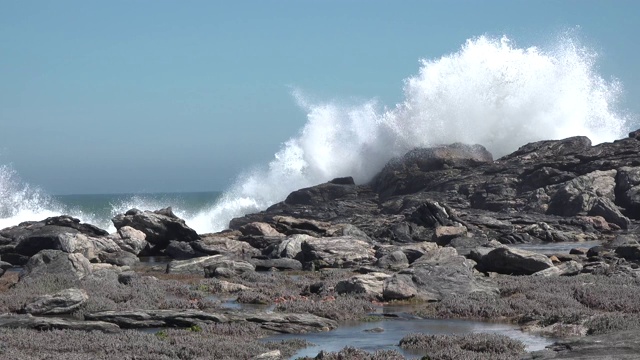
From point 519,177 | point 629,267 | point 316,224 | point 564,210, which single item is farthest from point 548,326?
point 519,177

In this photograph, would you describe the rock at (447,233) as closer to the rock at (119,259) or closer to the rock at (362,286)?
the rock at (119,259)

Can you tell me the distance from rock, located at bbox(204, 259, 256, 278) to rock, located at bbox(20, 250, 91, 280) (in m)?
6.10

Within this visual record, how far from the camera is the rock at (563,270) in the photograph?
113 feet

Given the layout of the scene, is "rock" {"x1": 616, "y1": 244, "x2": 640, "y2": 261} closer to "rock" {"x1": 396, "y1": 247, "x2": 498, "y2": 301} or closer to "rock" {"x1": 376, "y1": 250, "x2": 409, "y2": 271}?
"rock" {"x1": 376, "y1": 250, "x2": 409, "y2": 271}

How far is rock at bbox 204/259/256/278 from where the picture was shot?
37.4m

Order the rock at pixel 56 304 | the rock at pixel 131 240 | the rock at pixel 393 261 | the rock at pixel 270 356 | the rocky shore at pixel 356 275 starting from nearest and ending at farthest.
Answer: the rock at pixel 270 356, the rocky shore at pixel 356 275, the rock at pixel 56 304, the rock at pixel 393 261, the rock at pixel 131 240

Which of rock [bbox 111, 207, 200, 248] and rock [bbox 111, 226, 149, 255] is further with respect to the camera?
rock [bbox 111, 207, 200, 248]

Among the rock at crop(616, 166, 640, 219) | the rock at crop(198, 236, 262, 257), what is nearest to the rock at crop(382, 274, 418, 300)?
the rock at crop(198, 236, 262, 257)

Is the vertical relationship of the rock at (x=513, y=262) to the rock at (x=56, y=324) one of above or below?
above

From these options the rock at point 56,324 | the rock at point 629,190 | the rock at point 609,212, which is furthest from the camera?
the rock at point 629,190

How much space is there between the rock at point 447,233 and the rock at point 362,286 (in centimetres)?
2677

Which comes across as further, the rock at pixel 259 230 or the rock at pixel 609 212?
the rock at pixel 609 212

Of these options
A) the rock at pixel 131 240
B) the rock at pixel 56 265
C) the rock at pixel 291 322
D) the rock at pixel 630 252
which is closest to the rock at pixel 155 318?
the rock at pixel 291 322

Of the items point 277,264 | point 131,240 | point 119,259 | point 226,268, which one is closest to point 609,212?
point 277,264
